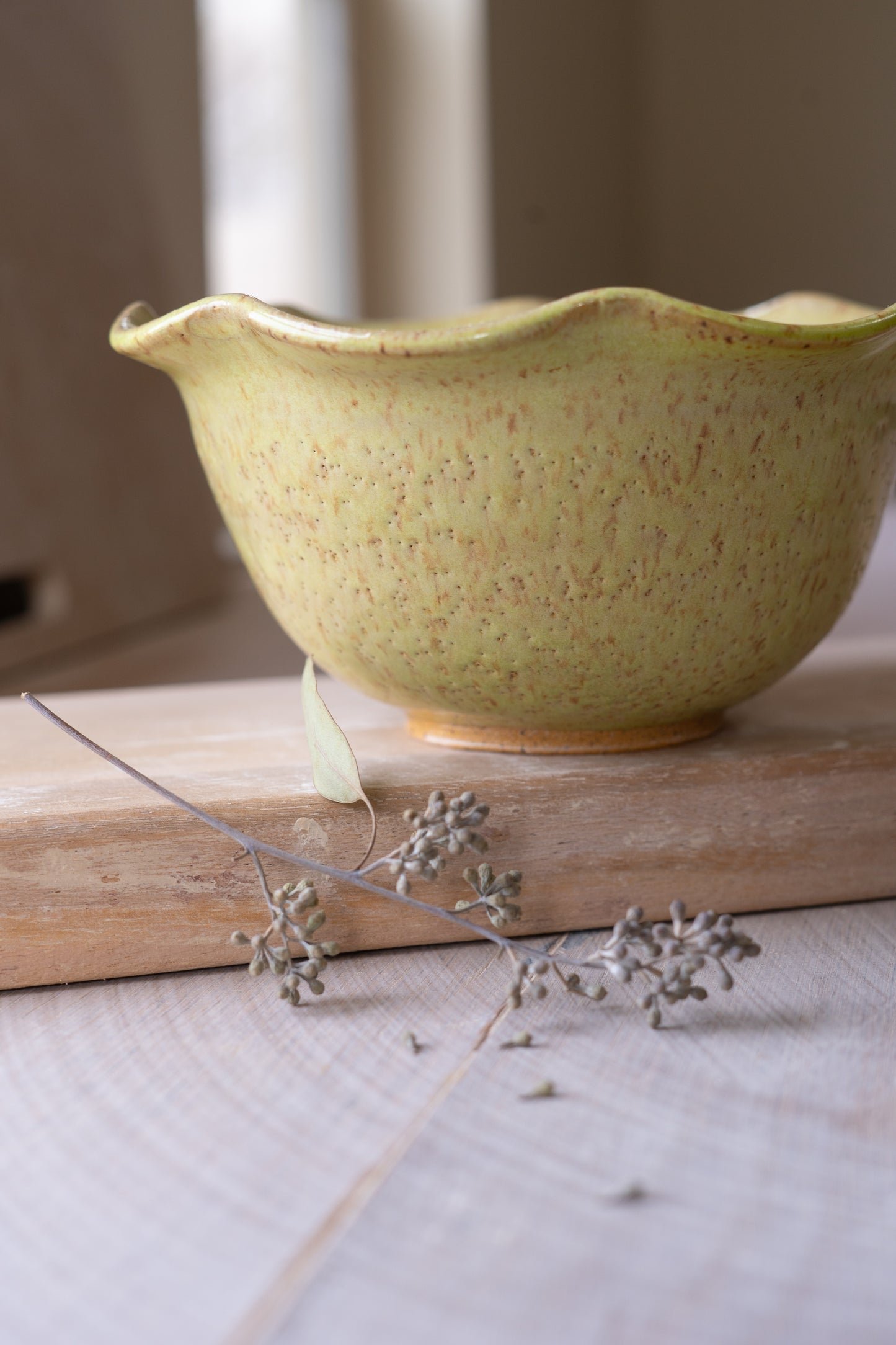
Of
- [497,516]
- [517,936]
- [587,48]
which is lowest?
[517,936]

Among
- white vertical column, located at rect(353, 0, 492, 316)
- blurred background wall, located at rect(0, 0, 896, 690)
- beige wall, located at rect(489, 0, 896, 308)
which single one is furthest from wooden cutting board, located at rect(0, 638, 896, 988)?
beige wall, located at rect(489, 0, 896, 308)

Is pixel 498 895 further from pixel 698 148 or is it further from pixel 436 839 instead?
pixel 698 148

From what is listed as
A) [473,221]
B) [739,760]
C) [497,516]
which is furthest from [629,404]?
[473,221]

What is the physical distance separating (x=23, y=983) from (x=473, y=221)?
2.49 metres

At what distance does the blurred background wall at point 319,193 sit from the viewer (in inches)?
46.9

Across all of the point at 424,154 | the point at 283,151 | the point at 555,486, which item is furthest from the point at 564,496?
the point at 424,154

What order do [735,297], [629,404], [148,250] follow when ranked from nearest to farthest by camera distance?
[629,404]
[148,250]
[735,297]

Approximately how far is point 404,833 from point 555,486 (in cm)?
14

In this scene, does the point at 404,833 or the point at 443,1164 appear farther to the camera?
the point at 404,833

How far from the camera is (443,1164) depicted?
12.5 inches

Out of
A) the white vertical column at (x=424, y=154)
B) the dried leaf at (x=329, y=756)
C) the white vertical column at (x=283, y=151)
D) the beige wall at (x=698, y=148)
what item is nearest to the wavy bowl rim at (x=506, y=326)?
the dried leaf at (x=329, y=756)

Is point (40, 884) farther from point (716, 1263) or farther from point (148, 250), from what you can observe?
point (148, 250)

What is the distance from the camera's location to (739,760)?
50 cm

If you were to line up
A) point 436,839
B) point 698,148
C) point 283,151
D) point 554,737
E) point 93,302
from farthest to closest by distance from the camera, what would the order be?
1. point 698,148
2. point 283,151
3. point 93,302
4. point 554,737
5. point 436,839
